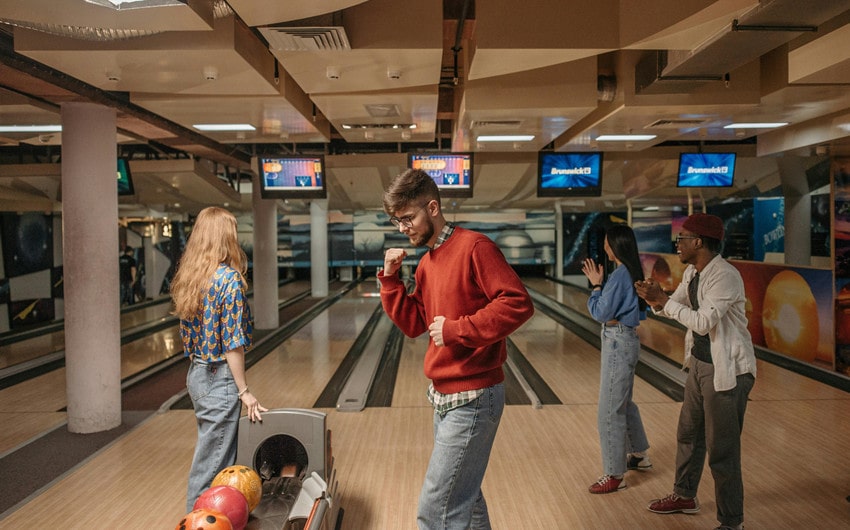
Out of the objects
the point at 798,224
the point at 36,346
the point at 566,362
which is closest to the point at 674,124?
the point at 566,362

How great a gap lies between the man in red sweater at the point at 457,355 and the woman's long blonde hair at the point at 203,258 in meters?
0.99

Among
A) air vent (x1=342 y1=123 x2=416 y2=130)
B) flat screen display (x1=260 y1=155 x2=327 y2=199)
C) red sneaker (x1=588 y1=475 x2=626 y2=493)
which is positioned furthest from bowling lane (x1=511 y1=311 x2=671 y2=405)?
flat screen display (x1=260 y1=155 x2=327 y2=199)

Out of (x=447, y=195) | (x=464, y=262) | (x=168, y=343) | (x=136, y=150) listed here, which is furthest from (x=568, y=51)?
(x=136, y=150)

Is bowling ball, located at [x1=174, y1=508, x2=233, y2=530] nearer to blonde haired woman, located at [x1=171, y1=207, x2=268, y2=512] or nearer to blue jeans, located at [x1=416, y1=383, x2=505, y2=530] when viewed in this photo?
blonde haired woman, located at [x1=171, y1=207, x2=268, y2=512]

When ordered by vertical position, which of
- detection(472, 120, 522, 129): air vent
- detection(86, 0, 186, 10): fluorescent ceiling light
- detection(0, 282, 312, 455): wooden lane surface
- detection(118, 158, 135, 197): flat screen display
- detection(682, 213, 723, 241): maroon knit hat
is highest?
detection(472, 120, 522, 129): air vent

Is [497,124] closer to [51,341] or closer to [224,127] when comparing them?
[224,127]

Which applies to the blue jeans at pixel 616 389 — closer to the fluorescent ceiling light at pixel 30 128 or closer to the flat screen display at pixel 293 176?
the flat screen display at pixel 293 176

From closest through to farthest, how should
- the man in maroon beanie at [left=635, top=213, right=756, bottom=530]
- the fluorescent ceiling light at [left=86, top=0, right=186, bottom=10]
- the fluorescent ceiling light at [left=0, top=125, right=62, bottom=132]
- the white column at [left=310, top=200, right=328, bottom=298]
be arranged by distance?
1. the fluorescent ceiling light at [left=86, top=0, right=186, bottom=10]
2. the man in maroon beanie at [left=635, top=213, right=756, bottom=530]
3. the fluorescent ceiling light at [left=0, top=125, right=62, bottom=132]
4. the white column at [left=310, top=200, right=328, bottom=298]

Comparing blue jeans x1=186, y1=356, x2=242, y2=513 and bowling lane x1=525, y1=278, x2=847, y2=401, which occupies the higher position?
blue jeans x1=186, y1=356, x2=242, y2=513

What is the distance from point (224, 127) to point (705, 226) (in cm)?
428

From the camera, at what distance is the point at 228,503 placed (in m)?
2.29

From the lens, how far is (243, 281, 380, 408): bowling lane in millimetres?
5820

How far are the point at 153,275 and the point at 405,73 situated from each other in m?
13.2

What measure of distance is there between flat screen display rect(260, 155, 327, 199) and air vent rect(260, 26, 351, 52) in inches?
146
